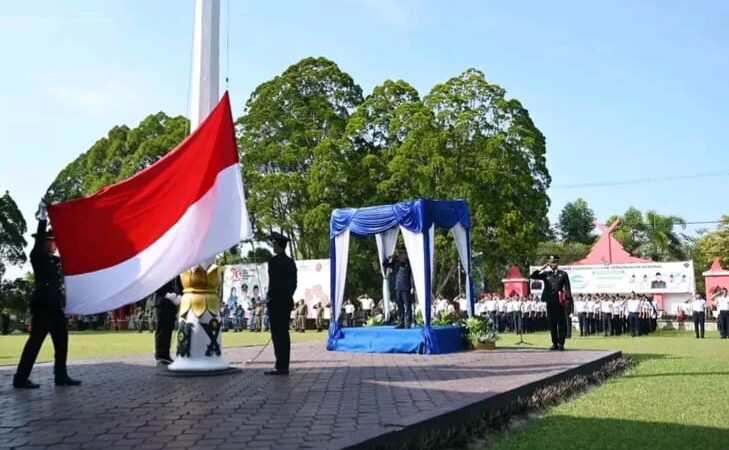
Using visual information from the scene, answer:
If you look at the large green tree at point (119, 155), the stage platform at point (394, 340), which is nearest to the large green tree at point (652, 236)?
the large green tree at point (119, 155)

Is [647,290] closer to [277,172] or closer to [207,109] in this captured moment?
[277,172]

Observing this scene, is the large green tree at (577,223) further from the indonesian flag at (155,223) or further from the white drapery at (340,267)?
the indonesian flag at (155,223)

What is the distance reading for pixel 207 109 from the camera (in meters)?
9.96

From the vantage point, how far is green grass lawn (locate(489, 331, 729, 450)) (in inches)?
224

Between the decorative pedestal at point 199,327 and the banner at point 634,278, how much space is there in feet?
73.5

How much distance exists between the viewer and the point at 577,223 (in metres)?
65.9

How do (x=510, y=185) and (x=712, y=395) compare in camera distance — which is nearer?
(x=712, y=395)

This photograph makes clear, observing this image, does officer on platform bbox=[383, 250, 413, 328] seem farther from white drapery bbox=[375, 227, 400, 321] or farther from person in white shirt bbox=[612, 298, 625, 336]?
person in white shirt bbox=[612, 298, 625, 336]

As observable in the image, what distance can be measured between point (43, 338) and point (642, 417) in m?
6.83

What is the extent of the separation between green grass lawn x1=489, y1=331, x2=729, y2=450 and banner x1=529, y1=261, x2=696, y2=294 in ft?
68.1

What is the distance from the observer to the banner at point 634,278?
31.2 metres

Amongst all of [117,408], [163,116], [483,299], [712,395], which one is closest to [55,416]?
[117,408]

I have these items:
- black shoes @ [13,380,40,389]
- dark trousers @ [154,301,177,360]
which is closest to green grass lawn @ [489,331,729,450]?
black shoes @ [13,380,40,389]

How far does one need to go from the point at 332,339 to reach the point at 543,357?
489cm
